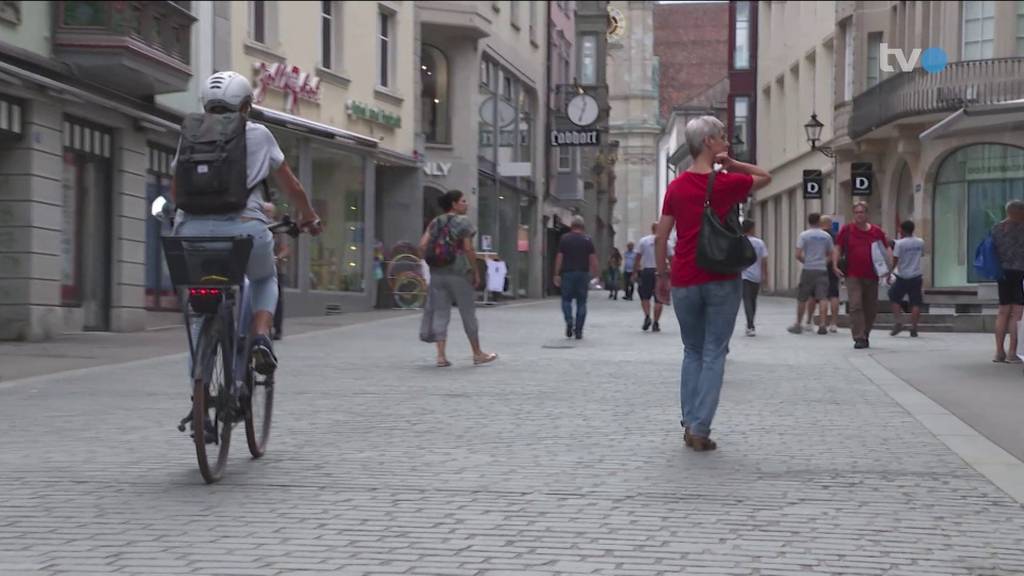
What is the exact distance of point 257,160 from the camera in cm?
669

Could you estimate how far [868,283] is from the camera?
1752cm

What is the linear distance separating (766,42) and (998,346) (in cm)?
4543

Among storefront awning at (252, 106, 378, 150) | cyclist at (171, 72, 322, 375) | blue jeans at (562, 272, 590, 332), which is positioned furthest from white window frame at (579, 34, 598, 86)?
cyclist at (171, 72, 322, 375)

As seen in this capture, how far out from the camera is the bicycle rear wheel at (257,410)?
7.00 meters

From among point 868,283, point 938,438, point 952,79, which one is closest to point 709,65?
point 952,79

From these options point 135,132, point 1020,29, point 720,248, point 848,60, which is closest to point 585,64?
Answer: point 848,60

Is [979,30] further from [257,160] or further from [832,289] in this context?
[257,160]

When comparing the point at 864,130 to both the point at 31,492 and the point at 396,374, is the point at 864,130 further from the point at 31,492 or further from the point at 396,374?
the point at 31,492

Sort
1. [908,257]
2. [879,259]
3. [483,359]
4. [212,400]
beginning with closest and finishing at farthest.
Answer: [212,400], [483,359], [879,259], [908,257]

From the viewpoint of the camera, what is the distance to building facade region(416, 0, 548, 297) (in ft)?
115

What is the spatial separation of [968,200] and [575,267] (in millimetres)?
17000

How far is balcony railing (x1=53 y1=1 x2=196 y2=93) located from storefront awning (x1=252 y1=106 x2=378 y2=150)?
3.58 m

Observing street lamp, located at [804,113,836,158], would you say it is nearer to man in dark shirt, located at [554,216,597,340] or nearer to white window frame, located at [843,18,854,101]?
white window frame, located at [843,18,854,101]

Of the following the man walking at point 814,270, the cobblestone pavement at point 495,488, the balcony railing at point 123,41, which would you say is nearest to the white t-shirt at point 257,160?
the cobblestone pavement at point 495,488
